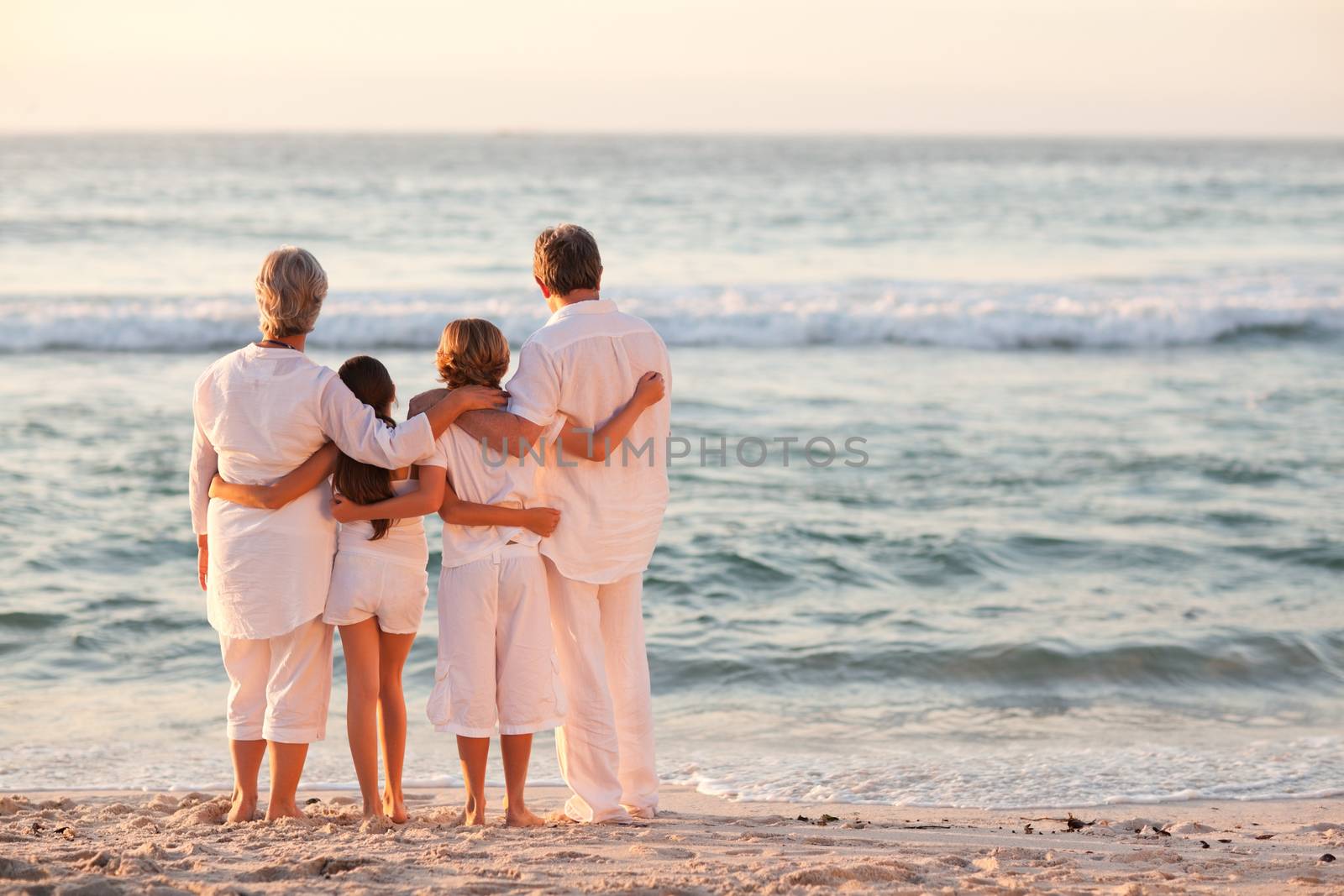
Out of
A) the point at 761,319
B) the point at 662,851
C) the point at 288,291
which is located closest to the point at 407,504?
the point at 288,291

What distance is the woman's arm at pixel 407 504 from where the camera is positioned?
10.8 ft

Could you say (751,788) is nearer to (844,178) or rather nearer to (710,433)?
(710,433)

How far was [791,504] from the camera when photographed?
7.86 m

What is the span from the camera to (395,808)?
3.52m

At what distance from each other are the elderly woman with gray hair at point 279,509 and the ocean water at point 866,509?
3.47ft

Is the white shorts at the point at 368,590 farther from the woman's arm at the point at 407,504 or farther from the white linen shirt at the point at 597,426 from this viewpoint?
the white linen shirt at the point at 597,426

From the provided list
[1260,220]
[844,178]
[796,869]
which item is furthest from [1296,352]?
[844,178]

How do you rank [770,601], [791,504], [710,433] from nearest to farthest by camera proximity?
1. [770,601]
2. [791,504]
3. [710,433]

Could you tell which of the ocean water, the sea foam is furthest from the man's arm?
the sea foam

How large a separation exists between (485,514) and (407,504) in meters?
0.21

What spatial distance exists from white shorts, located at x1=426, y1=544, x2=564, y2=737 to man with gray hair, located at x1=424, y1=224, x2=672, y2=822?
13 cm

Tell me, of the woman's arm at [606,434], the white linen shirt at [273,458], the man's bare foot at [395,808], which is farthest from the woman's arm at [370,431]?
the man's bare foot at [395,808]

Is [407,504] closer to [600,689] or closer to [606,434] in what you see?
[606,434]

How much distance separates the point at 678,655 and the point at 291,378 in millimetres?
2831
